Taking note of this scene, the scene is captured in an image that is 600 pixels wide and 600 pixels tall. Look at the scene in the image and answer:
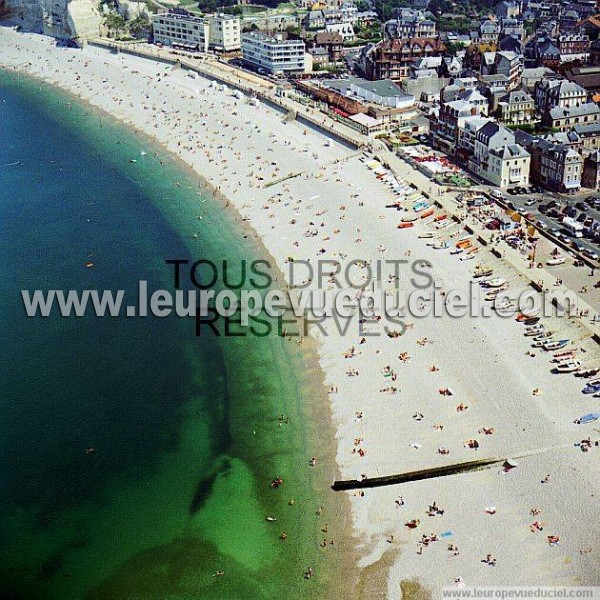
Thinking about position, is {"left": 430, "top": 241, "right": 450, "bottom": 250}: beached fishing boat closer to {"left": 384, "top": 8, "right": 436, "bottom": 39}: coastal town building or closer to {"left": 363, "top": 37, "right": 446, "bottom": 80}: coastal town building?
{"left": 363, "top": 37, "right": 446, "bottom": 80}: coastal town building

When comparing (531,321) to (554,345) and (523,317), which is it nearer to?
(523,317)

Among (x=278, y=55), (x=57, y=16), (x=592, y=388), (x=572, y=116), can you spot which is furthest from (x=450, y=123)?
(x=57, y=16)

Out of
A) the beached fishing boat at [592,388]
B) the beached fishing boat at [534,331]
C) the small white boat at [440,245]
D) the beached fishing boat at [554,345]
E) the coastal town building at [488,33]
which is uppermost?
the coastal town building at [488,33]

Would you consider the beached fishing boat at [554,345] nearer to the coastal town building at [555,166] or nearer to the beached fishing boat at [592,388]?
the beached fishing boat at [592,388]

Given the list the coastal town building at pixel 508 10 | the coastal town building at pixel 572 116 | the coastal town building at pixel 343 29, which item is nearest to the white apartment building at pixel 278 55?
the coastal town building at pixel 343 29

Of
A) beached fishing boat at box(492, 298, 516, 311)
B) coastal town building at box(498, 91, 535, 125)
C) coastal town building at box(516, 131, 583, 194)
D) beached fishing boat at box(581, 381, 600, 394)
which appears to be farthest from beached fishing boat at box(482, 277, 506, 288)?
coastal town building at box(498, 91, 535, 125)

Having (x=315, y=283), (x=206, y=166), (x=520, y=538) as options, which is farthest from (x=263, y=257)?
(x=520, y=538)
